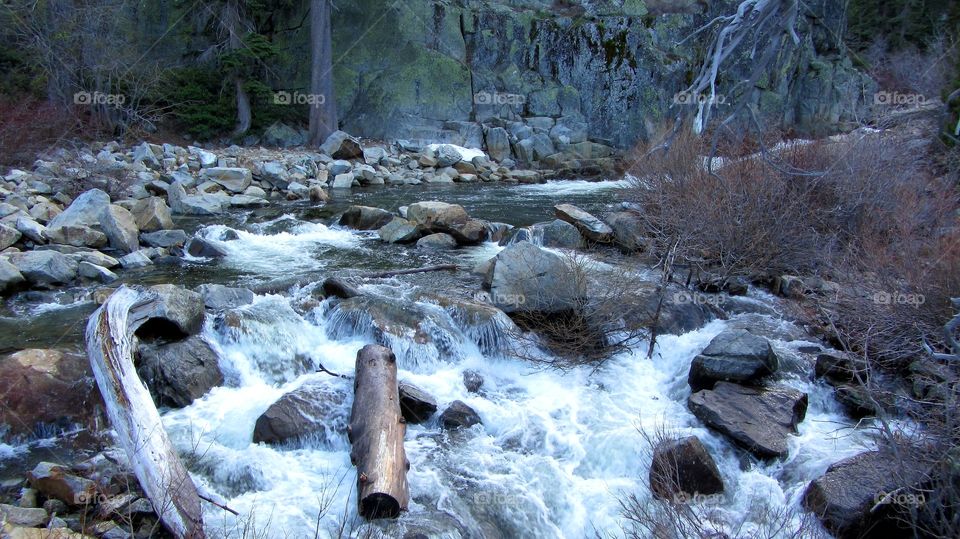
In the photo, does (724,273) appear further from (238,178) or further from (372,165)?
(372,165)

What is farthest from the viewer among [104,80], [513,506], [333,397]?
[104,80]

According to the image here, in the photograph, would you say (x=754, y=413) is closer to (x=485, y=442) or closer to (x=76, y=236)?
(x=485, y=442)

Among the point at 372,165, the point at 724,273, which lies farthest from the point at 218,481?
the point at 372,165

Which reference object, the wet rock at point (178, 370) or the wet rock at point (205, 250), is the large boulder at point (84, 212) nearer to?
the wet rock at point (205, 250)

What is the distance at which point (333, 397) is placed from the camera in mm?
6883

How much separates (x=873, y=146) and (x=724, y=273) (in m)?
3.03

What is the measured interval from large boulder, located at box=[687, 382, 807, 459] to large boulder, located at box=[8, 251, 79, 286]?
8562 mm

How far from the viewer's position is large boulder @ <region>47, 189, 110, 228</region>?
431 inches

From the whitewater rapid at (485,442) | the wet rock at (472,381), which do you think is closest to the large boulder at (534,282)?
the whitewater rapid at (485,442)

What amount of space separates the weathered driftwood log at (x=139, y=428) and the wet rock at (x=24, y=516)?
65 centimetres

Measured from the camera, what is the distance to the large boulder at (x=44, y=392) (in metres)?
6.16

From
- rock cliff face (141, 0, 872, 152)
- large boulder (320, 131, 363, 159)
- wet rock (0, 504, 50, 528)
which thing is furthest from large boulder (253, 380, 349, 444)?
rock cliff face (141, 0, 872, 152)

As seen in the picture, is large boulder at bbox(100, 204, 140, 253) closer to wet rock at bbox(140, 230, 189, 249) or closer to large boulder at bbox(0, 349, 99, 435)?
wet rock at bbox(140, 230, 189, 249)

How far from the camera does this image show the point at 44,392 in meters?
6.35
